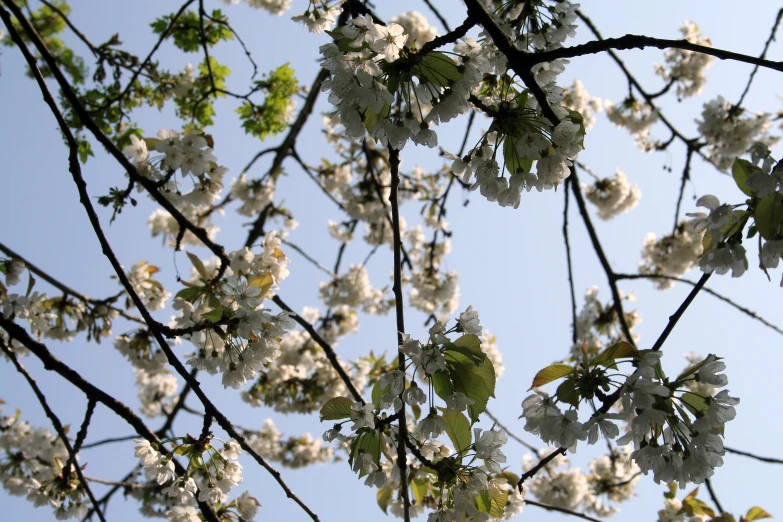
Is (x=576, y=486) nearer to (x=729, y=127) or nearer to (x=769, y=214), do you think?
(x=729, y=127)

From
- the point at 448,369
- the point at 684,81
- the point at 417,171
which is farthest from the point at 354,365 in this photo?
the point at 684,81

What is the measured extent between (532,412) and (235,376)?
1182 millimetres

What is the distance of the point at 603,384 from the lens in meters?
1.55

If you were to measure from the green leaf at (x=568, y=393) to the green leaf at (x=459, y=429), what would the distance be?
41cm

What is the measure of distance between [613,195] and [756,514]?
15.2 ft

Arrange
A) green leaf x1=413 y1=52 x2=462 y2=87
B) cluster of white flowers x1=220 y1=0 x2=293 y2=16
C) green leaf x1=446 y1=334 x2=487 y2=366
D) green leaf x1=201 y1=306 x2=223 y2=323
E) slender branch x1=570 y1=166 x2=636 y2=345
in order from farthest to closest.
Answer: cluster of white flowers x1=220 y1=0 x2=293 y2=16 < slender branch x1=570 y1=166 x2=636 y2=345 < green leaf x1=201 y1=306 x2=223 y2=323 < green leaf x1=446 y1=334 x2=487 y2=366 < green leaf x1=413 y1=52 x2=462 y2=87

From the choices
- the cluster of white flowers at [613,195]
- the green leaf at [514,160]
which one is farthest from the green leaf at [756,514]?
the cluster of white flowers at [613,195]

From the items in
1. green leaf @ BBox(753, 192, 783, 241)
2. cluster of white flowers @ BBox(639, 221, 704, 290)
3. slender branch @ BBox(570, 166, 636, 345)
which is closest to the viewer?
green leaf @ BBox(753, 192, 783, 241)

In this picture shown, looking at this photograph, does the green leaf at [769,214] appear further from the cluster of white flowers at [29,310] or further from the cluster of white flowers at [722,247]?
the cluster of white flowers at [29,310]

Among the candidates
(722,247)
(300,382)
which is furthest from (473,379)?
(300,382)

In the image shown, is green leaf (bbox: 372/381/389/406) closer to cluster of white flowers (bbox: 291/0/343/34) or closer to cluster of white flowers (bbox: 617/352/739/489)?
cluster of white flowers (bbox: 617/352/739/489)

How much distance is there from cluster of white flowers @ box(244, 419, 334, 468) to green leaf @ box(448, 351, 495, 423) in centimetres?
A: 664

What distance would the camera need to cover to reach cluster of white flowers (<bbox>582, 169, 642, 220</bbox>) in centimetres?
687

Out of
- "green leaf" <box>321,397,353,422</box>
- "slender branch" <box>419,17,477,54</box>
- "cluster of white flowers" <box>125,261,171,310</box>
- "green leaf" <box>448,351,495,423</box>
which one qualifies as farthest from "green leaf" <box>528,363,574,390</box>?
"cluster of white flowers" <box>125,261,171,310</box>
